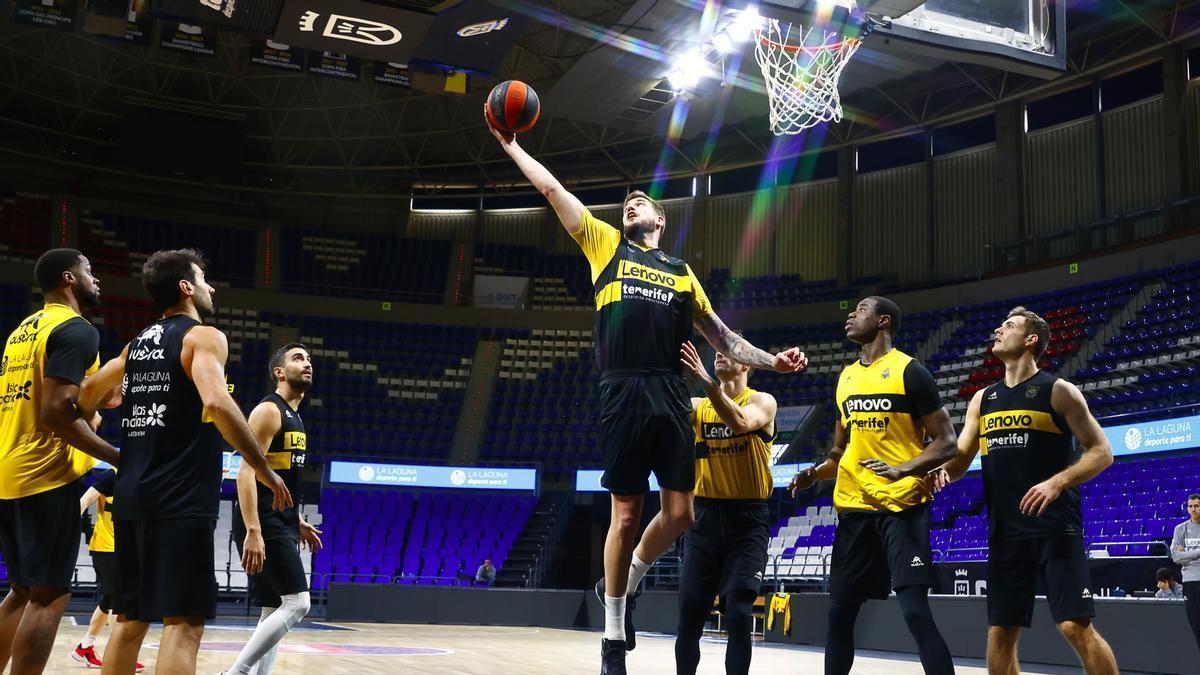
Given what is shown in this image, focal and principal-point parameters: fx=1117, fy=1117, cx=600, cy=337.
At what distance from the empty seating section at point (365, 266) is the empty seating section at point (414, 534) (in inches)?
241

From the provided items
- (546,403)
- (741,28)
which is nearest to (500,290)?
(546,403)

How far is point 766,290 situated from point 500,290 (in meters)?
6.96

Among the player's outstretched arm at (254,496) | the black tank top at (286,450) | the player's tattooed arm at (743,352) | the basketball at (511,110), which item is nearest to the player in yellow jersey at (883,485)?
the player's tattooed arm at (743,352)

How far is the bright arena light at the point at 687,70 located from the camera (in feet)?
68.7

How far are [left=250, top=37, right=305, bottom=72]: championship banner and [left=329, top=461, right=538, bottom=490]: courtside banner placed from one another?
348 inches

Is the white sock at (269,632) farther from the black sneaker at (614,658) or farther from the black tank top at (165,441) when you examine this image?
the black sneaker at (614,658)

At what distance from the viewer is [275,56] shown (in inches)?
691

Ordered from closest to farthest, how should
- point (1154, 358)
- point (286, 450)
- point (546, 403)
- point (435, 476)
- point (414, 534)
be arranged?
point (286, 450) < point (1154, 358) < point (435, 476) < point (414, 534) < point (546, 403)

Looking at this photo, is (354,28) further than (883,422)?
Yes

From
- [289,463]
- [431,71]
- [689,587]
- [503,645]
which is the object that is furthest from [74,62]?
[689,587]

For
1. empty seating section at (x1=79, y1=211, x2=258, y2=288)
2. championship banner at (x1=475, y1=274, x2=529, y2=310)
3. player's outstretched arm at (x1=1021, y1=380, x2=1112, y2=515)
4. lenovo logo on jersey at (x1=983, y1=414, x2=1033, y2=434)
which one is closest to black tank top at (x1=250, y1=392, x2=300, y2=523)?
lenovo logo on jersey at (x1=983, y1=414, x2=1033, y2=434)

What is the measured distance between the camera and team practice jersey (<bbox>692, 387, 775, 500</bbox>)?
5.89 metres

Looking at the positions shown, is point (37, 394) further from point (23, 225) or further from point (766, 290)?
point (23, 225)

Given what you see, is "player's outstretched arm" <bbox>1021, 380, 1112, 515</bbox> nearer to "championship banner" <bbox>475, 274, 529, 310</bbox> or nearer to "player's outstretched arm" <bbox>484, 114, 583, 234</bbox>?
"player's outstretched arm" <bbox>484, 114, 583, 234</bbox>
